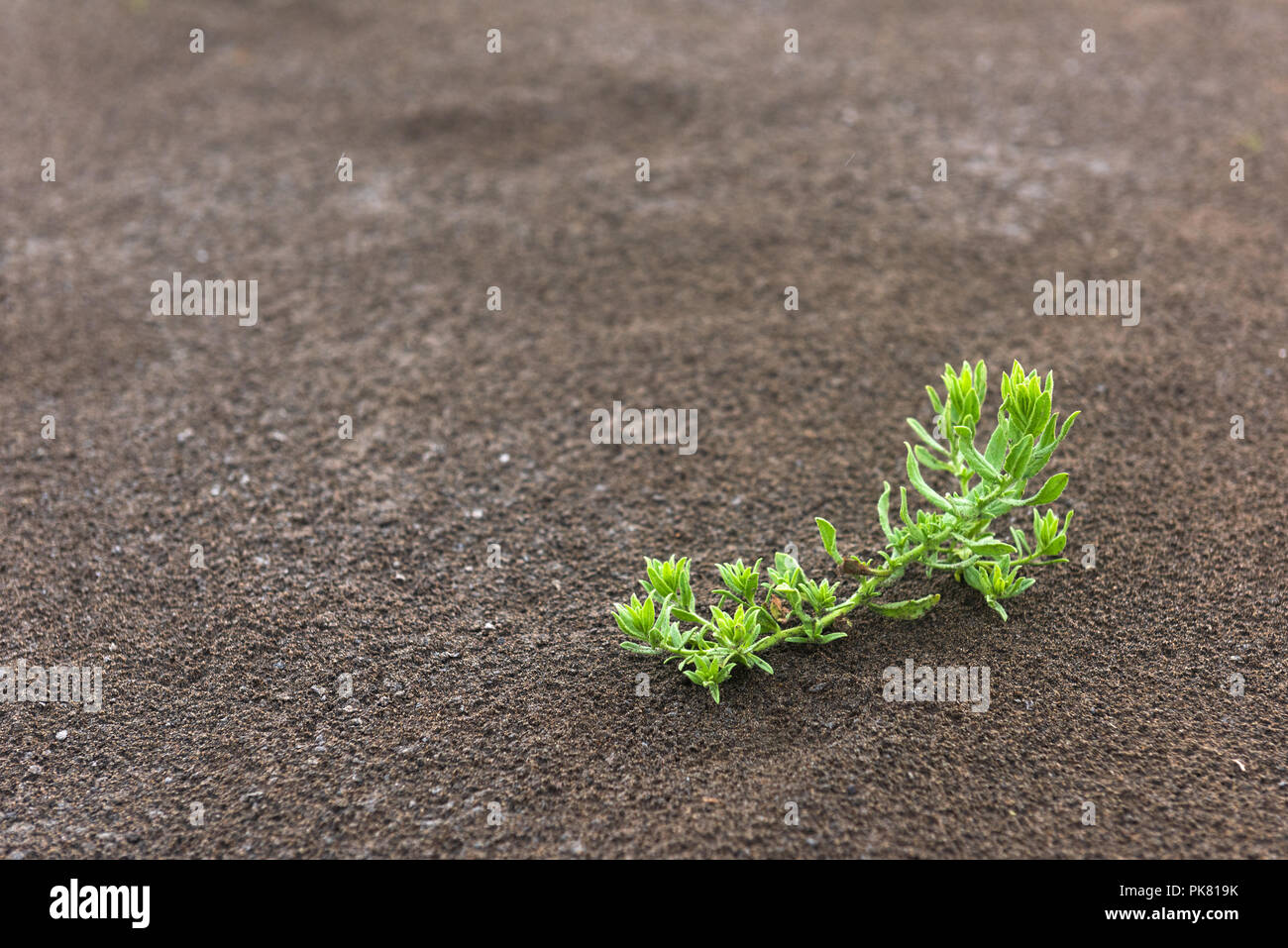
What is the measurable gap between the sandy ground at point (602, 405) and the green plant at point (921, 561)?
10cm

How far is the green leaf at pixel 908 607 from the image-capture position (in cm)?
263

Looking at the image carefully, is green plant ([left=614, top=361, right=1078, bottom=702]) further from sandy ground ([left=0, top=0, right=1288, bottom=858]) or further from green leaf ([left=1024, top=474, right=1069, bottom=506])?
sandy ground ([left=0, top=0, right=1288, bottom=858])

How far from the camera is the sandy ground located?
2.33m

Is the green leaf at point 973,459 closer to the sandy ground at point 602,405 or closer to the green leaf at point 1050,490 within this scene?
the green leaf at point 1050,490

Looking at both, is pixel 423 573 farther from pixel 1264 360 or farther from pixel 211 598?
pixel 1264 360

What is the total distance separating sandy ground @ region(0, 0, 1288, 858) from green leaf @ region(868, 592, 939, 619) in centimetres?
5

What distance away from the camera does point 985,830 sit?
217 centimetres

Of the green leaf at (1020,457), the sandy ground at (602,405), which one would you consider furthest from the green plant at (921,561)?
the sandy ground at (602,405)

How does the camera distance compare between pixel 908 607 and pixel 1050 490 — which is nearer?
pixel 1050 490

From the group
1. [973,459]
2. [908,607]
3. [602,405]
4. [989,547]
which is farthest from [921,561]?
[602,405]

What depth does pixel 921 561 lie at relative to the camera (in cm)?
270

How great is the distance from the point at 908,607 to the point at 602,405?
1.47 metres

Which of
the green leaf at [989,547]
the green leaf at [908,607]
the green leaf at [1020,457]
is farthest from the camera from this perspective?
the green leaf at [908,607]

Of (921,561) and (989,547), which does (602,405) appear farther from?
(989,547)
